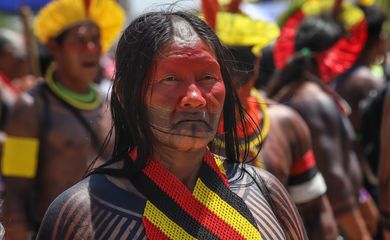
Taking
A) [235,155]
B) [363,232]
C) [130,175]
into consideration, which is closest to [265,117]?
[363,232]

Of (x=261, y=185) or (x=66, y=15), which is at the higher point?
(x=261, y=185)

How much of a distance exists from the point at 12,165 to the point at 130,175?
253cm

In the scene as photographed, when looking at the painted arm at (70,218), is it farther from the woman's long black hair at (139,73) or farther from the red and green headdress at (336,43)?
the red and green headdress at (336,43)

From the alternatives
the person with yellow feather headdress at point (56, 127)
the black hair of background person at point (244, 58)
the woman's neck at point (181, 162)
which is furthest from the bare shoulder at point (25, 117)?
the woman's neck at point (181, 162)

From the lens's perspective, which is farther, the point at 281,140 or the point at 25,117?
the point at 25,117

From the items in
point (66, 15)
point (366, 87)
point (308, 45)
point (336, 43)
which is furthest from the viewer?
point (366, 87)

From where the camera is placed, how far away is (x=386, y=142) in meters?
4.76

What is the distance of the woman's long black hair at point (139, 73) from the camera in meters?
2.51

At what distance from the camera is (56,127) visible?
16.5 feet

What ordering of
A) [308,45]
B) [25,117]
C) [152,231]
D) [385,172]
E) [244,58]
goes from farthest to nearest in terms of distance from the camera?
[308,45] → [25,117] → [385,172] → [244,58] → [152,231]

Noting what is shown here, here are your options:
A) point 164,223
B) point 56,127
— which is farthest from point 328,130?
point 164,223

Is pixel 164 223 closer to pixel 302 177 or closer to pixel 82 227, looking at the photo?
pixel 82 227

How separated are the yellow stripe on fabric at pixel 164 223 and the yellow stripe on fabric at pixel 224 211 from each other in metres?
0.12

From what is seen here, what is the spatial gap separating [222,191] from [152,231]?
26 centimetres
